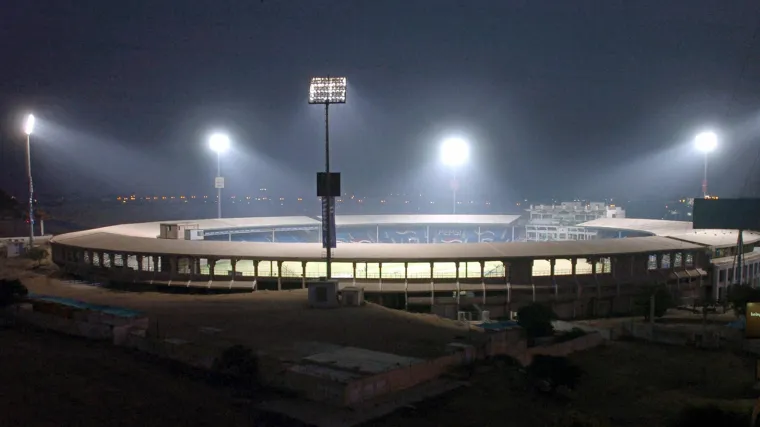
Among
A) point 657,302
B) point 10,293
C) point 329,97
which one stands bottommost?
point 657,302

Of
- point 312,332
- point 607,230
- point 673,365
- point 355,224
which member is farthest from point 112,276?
point 607,230

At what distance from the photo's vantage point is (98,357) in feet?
57.5

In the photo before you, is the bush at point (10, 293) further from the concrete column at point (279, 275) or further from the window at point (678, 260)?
the window at point (678, 260)

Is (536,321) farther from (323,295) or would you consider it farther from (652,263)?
(652,263)

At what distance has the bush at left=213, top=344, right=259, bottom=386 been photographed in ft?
51.5

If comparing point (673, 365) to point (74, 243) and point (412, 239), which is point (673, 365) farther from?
point (412, 239)

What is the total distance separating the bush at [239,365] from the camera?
619 inches

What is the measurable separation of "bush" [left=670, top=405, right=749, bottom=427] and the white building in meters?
59.6

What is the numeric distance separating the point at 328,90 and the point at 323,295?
10.5 m

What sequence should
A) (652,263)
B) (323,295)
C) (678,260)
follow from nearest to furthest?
(323,295) → (652,263) → (678,260)

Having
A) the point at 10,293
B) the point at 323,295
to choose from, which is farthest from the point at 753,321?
the point at 10,293

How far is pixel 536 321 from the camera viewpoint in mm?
24328

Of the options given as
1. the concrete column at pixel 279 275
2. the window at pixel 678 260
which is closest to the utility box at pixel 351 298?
the concrete column at pixel 279 275

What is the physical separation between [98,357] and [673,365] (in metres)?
19.3
